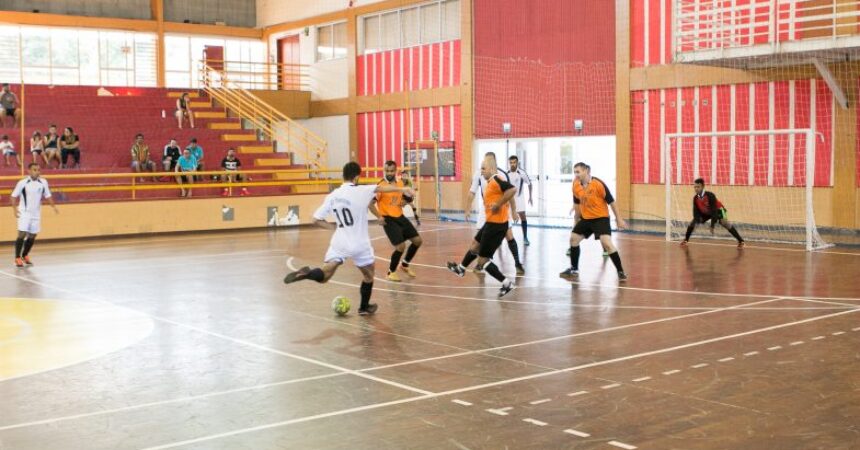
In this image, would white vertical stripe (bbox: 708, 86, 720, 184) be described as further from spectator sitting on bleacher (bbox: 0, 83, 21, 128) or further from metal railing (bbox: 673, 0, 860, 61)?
spectator sitting on bleacher (bbox: 0, 83, 21, 128)

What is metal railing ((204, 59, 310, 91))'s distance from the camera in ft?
148

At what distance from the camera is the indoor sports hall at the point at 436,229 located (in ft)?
26.6

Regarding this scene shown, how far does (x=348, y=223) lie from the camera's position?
40.9 ft

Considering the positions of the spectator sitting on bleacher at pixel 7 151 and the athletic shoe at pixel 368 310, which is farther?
the spectator sitting on bleacher at pixel 7 151

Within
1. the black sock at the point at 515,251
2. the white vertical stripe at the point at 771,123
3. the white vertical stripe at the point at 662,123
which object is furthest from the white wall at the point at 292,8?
the black sock at the point at 515,251

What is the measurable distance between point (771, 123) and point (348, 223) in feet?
59.5

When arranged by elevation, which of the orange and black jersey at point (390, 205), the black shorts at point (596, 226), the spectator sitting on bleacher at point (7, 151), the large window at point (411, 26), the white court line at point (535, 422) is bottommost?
the white court line at point (535, 422)

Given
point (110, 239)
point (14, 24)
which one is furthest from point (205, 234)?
point (14, 24)

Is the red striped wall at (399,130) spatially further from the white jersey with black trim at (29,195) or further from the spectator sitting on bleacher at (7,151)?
the white jersey with black trim at (29,195)

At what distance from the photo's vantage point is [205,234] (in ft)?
92.5

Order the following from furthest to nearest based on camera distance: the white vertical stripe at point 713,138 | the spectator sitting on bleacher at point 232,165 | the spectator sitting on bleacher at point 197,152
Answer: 1. the spectator sitting on bleacher at point 232,165
2. the spectator sitting on bleacher at point 197,152
3. the white vertical stripe at point 713,138

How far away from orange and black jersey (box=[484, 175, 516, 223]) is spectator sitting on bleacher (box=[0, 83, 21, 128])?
25235mm

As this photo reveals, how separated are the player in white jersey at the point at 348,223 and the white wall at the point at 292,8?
95.4ft

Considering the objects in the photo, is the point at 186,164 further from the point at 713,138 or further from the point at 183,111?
the point at 713,138
